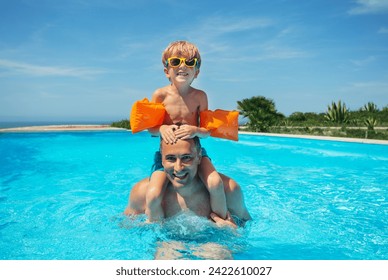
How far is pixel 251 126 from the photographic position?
904 inches

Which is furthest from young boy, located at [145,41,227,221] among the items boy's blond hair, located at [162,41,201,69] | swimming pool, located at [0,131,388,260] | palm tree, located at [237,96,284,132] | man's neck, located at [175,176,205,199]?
palm tree, located at [237,96,284,132]

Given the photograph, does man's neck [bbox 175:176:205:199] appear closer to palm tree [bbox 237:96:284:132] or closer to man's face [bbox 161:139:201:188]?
man's face [bbox 161:139:201:188]

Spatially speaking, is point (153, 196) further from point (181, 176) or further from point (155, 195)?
point (181, 176)

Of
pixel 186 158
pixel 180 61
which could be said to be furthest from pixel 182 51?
pixel 186 158

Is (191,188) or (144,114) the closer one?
(144,114)

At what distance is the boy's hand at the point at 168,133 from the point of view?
3270 millimetres

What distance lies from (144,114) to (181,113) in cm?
40

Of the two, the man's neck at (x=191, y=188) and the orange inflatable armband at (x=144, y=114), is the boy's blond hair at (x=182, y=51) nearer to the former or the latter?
the orange inflatable armband at (x=144, y=114)

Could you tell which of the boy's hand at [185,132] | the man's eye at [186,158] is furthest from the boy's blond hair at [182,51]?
the man's eye at [186,158]

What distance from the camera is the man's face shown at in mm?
3279

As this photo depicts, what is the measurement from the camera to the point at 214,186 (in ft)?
11.0

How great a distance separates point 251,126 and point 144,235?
1972 cm

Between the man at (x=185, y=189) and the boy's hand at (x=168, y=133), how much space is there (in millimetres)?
43
